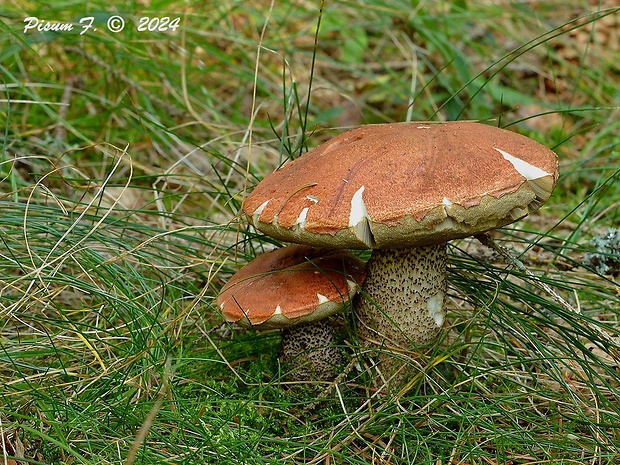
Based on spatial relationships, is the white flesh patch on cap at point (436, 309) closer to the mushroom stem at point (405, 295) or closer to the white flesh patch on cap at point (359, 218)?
the mushroom stem at point (405, 295)

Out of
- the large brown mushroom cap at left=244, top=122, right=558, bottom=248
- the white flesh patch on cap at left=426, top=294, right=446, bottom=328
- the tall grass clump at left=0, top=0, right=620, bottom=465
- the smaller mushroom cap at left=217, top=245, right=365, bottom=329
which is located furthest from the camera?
the white flesh patch on cap at left=426, top=294, right=446, bottom=328

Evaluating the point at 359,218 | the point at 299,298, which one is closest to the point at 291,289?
the point at 299,298

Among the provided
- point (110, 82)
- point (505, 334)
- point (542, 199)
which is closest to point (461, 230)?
point (542, 199)

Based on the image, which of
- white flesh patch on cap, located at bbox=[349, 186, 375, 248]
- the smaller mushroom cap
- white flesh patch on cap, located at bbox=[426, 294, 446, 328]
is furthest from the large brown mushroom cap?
white flesh patch on cap, located at bbox=[426, 294, 446, 328]

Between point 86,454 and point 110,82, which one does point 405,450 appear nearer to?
point 86,454

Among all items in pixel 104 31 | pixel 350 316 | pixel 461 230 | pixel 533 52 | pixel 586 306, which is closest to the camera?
pixel 461 230

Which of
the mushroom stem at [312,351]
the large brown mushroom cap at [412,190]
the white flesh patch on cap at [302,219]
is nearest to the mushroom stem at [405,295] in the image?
the mushroom stem at [312,351]

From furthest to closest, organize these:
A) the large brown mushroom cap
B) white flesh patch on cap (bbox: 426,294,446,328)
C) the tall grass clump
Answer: white flesh patch on cap (bbox: 426,294,446,328), the tall grass clump, the large brown mushroom cap

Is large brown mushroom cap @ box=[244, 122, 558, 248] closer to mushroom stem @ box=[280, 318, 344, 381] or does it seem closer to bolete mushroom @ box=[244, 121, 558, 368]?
bolete mushroom @ box=[244, 121, 558, 368]

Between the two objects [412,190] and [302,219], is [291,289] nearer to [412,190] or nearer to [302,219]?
[302,219]
